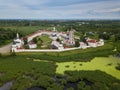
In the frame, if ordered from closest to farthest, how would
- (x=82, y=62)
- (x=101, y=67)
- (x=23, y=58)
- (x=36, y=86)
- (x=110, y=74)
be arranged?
1. (x=36, y=86)
2. (x=110, y=74)
3. (x=101, y=67)
4. (x=82, y=62)
5. (x=23, y=58)

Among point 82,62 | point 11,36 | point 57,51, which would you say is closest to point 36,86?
point 82,62

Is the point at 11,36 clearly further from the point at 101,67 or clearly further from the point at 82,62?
the point at 101,67

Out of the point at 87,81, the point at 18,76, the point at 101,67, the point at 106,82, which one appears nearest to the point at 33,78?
the point at 18,76

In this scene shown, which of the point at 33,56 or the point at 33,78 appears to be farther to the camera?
the point at 33,56

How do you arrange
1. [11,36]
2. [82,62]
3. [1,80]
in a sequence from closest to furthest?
[1,80] → [82,62] → [11,36]

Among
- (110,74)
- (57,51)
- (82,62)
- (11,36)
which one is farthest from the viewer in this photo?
(11,36)

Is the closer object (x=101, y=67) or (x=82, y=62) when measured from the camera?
(x=101, y=67)

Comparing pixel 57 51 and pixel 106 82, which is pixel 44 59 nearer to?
pixel 57 51

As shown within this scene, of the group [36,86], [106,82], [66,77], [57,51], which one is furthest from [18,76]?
[57,51]

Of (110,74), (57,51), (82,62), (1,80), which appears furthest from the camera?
(57,51)
